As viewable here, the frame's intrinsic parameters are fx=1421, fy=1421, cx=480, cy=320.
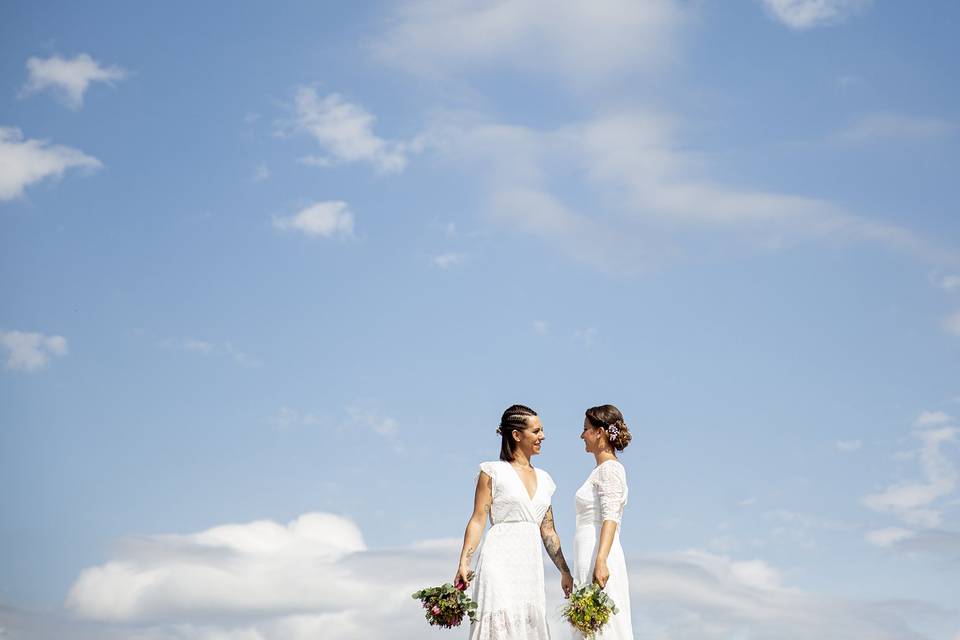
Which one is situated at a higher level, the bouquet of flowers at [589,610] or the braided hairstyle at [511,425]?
the braided hairstyle at [511,425]

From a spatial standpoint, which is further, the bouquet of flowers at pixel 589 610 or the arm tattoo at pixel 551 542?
the arm tattoo at pixel 551 542

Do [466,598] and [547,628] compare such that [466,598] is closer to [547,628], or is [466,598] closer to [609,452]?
[547,628]

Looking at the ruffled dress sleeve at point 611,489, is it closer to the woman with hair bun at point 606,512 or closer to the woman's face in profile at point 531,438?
the woman with hair bun at point 606,512

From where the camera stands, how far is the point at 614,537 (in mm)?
17406

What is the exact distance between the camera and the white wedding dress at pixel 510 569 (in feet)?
55.3

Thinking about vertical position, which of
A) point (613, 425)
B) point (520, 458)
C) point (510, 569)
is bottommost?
point (510, 569)

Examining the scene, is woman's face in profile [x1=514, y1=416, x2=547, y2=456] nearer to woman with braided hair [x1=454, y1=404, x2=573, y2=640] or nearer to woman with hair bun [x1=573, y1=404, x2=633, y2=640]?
woman with braided hair [x1=454, y1=404, x2=573, y2=640]

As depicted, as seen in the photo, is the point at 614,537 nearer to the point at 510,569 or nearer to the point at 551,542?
the point at 551,542

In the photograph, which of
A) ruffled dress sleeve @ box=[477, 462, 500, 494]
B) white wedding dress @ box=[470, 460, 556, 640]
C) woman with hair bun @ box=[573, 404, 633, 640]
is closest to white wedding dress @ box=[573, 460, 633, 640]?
woman with hair bun @ box=[573, 404, 633, 640]

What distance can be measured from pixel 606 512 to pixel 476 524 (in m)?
1.62

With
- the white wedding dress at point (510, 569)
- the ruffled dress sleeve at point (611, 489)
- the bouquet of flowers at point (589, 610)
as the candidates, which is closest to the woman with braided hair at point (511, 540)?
the white wedding dress at point (510, 569)

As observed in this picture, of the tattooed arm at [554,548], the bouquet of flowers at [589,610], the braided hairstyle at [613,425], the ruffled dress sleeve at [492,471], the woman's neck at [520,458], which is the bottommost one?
the bouquet of flowers at [589,610]

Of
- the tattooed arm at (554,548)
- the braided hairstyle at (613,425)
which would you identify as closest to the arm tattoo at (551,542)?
the tattooed arm at (554,548)

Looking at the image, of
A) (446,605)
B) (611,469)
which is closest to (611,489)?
(611,469)
